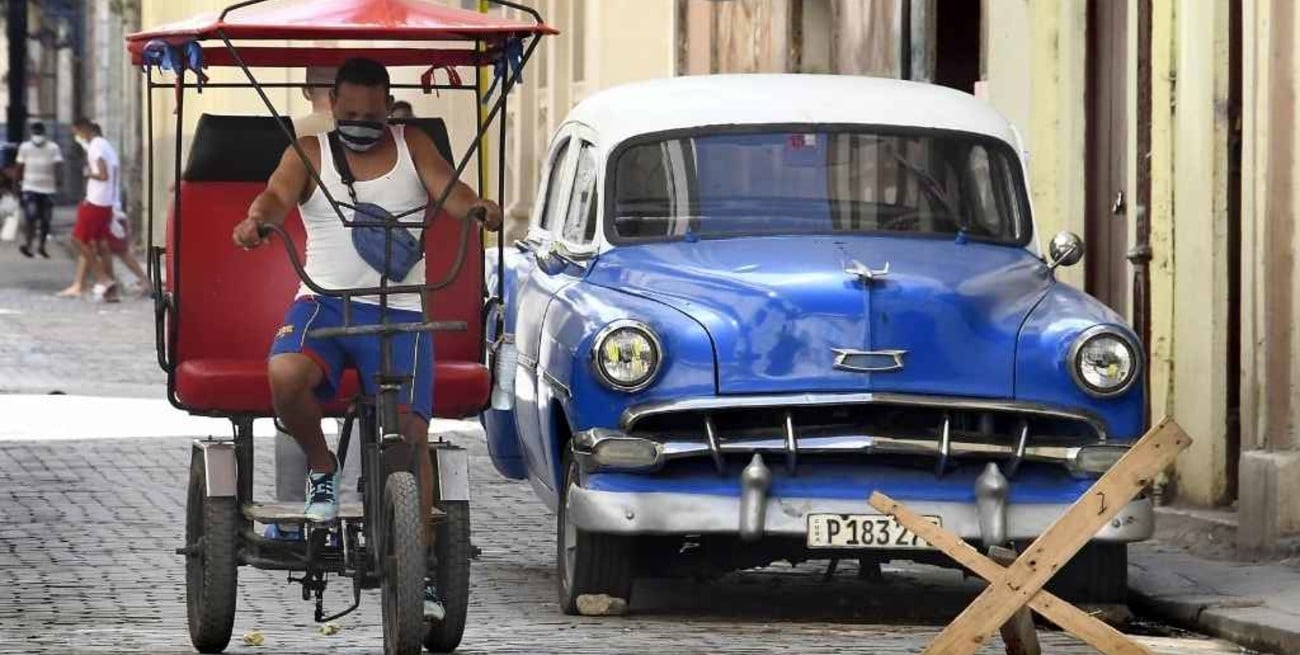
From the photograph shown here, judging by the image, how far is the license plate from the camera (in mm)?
10352

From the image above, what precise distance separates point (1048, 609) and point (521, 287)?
434 cm

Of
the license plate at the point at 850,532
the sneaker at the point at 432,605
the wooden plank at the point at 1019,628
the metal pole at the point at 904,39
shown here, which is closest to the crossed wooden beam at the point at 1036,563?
the wooden plank at the point at 1019,628

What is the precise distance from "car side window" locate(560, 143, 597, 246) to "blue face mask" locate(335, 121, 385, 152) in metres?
2.33

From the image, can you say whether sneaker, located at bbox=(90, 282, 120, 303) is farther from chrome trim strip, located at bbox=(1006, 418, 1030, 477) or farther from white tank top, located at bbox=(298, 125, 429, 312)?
white tank top, located at bbox=(298, 125, 429, 312)

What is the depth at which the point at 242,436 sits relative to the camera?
986cm

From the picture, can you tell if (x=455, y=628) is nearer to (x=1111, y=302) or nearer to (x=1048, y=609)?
(x=1048, y=609)

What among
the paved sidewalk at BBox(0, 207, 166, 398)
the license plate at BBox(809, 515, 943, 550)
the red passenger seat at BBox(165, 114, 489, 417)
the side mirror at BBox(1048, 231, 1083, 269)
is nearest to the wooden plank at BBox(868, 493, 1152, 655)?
the license plate at BBox(809, 515, 943, 550)

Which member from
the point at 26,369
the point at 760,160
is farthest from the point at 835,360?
the point at 26,369

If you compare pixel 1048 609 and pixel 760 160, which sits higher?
pixel 760 160

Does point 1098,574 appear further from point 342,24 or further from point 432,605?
point 342,24

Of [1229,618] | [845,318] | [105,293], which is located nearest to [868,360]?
[845,318]

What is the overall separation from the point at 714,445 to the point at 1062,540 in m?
2.24

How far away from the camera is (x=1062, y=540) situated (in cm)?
834

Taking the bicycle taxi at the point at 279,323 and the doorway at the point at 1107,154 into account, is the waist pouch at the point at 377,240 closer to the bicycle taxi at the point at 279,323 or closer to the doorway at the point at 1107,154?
the bicycle taxi at the point at 279,323
